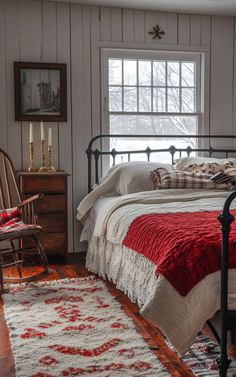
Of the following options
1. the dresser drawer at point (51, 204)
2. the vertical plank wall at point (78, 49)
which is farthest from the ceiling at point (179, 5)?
the dresser drawer at point (51, 204)

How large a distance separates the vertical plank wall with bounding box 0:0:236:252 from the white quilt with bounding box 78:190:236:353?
3.43ft

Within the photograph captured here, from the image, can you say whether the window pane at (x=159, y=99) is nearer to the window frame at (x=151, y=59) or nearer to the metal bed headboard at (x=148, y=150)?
the window frame at (x=151, y=59)

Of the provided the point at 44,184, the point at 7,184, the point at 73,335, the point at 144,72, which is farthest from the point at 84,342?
the point at 144,72

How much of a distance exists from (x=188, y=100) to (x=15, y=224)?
2223mm

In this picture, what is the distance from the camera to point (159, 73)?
4.43 meters

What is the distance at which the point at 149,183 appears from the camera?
3629mm

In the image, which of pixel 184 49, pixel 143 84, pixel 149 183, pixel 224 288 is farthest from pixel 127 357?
pixel 184 49

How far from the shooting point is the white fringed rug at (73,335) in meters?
2.08

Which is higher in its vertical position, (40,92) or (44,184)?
(40,92)

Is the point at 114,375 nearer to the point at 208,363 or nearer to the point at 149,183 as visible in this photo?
the point at 208,363

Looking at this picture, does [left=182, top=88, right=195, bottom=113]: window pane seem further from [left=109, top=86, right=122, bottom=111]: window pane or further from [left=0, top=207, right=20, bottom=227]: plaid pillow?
[left=0, top=207, right=20, bottom=227]: plaid pillow

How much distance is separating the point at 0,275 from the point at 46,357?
3.62ft

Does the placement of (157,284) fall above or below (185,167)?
below

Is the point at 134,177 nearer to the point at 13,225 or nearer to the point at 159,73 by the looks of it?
the point at 13,225
